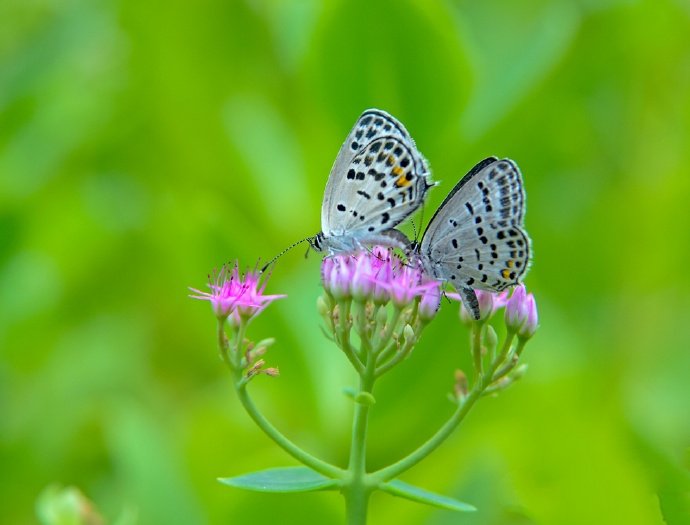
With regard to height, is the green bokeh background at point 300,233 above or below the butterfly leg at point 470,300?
above

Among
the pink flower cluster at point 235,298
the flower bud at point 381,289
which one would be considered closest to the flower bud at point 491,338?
the flower bud at point 381,289

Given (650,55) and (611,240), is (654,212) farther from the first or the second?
(650,55)

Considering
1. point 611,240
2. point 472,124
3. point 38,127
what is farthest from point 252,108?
point 611,240

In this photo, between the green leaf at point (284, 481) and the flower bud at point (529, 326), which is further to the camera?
the flower bud at point (529, 326)

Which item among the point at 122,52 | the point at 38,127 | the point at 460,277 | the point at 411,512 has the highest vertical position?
the point at 122,52

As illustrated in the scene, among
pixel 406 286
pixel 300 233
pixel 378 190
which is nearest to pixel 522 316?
pixel 406 286

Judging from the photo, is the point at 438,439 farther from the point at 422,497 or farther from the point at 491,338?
the point at 491,338

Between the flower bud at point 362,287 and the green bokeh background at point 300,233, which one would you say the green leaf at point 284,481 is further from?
the flower bud at point 362,287
